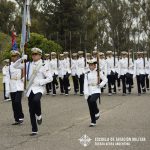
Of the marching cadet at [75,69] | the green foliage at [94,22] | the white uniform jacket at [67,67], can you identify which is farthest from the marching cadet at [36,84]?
the green foliage at [94,22]

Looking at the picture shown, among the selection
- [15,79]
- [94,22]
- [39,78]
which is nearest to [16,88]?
[15,79]

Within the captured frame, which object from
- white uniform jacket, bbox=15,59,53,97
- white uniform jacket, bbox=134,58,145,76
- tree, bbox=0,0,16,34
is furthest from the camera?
tree, bbox=0,0,16,34

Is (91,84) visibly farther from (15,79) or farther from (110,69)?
(110,69)

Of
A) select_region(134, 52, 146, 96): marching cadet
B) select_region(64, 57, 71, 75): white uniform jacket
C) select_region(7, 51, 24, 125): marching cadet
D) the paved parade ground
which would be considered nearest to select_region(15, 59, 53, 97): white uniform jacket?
the paved parade ground

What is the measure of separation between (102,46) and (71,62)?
143 feet

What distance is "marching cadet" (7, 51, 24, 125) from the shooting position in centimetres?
1448

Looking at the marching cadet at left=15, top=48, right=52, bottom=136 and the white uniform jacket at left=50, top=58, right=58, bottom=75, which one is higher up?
the white uniform jacket at left=50, top=58, right=58, bottom=75

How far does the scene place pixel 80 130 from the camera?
12953 millimetres

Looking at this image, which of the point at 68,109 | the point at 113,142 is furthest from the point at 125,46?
the point at 113,142

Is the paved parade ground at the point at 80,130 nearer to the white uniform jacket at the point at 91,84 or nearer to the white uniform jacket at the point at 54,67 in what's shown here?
the white uniform jacket at the point at 91,84

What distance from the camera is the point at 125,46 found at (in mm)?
66500

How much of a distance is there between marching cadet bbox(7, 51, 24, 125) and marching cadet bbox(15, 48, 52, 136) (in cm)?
155

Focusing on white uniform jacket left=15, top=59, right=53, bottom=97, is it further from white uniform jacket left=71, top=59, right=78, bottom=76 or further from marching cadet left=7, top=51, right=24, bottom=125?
white uniform jacket left=71, top=59, right=78, bottom=76

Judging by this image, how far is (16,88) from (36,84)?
5.98 ft
